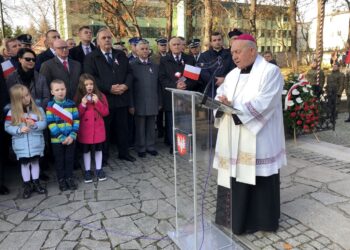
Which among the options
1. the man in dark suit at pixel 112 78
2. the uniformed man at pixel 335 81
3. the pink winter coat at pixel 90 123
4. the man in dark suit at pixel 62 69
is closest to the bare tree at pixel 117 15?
the uniformed man at pixel 335 81

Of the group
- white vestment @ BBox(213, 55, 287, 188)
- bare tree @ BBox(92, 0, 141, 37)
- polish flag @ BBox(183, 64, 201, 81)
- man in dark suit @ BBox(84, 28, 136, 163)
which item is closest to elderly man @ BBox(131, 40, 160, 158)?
man in dark suit @ BBox(84, 28, 136, 163)

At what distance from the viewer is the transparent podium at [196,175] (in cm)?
287

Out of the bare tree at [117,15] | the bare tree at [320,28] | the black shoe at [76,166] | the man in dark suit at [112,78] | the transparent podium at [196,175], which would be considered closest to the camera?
the transparent podium at [196,175]

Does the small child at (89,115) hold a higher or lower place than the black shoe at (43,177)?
higher

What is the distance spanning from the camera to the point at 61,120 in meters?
4.78

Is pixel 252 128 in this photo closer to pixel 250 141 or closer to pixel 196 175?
pixel 250 141

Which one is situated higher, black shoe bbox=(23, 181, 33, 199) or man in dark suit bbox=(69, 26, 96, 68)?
man in dark suit bbox=(69, 26, 96, 68)

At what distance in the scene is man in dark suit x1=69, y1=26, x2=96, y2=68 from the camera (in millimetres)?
6426

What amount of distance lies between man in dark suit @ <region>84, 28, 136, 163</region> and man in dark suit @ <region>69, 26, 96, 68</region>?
2.30 feet

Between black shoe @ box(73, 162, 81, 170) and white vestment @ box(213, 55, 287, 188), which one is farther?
black shoe @ box(73, 162, 81, 170)

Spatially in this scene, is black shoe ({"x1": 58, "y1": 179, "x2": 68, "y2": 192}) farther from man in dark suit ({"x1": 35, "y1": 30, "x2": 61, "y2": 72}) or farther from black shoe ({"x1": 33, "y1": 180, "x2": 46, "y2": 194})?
man in dark suit ({"x1": 35, "y1": 30, "x2": 61, "y2": 72})

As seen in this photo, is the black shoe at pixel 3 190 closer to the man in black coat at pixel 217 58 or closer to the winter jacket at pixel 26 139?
the winter jacket at pixel 26 139

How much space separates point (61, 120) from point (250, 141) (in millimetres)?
2733

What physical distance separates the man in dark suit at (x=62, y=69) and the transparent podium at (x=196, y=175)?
288cm
